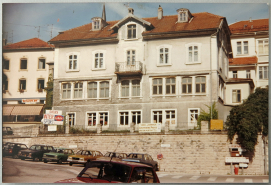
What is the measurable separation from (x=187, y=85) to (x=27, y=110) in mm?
5955

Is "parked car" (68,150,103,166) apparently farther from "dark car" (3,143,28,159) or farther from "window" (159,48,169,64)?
"window" (159,48,169,64)

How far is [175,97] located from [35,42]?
5.54m

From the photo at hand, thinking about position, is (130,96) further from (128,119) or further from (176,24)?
(176,24)

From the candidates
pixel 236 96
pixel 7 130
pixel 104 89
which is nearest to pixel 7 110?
pixel 7 130

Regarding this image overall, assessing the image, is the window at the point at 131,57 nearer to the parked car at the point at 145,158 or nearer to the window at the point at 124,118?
the window at the point at 124,118

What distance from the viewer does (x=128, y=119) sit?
13617 mm

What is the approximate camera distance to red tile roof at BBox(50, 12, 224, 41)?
12852 mm

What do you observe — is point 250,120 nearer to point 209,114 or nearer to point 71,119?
point 209,114

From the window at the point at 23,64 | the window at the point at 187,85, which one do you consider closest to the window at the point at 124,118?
the window at the point at 187,85

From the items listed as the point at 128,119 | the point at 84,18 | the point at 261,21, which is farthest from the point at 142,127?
the point at 261,21

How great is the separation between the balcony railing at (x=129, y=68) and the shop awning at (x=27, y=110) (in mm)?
3248

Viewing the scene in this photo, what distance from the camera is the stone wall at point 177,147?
12820mm

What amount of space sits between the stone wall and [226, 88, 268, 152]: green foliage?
1.22 ft

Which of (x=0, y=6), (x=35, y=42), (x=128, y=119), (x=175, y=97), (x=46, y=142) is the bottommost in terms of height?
(x=46, y=142)
